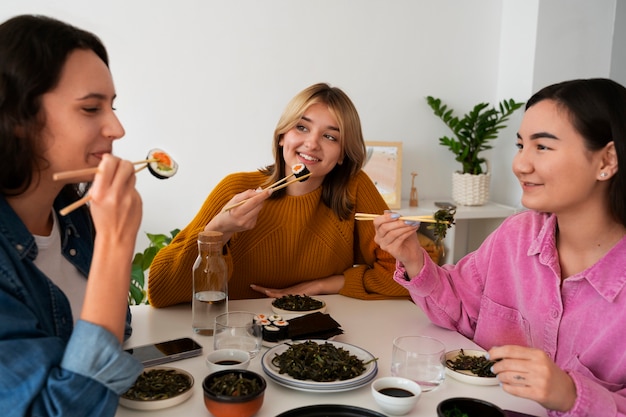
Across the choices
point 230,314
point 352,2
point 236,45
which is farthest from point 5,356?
point 352,2

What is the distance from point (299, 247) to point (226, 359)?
3.00 feet

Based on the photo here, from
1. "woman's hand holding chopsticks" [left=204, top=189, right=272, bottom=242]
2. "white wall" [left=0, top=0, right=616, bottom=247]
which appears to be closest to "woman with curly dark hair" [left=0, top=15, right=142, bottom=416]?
"woman's hand holding chopsticks" [left=204, top=189, right=272, bottom=242]

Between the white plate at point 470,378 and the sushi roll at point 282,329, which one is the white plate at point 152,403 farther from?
the white plate at point 470,378

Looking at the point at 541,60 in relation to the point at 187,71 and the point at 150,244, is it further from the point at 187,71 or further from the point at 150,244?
the point at 150,244

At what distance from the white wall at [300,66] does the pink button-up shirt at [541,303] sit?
2269mm

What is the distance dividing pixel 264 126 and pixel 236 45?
562 millimetres

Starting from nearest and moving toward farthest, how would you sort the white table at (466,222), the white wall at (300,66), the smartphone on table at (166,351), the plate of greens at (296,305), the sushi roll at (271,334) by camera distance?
the smartphone on table at (166,351) < the sushi roll at (271,334) < the plate of greens at (296,305) < the white wall at (300,66) < the white table at (466,222)

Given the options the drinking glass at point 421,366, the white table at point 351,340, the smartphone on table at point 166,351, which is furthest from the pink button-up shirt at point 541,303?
the smartphone on table at point 166,351

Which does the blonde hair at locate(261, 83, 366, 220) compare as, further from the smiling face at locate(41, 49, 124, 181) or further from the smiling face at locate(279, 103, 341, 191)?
the smiling face at locate(41, 49, 124, 181)

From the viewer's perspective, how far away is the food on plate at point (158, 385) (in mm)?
1301

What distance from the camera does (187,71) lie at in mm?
3689

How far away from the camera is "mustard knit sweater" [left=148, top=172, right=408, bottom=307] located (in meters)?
2.20

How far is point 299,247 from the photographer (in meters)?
2.33

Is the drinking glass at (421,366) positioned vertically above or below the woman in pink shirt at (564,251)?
below
